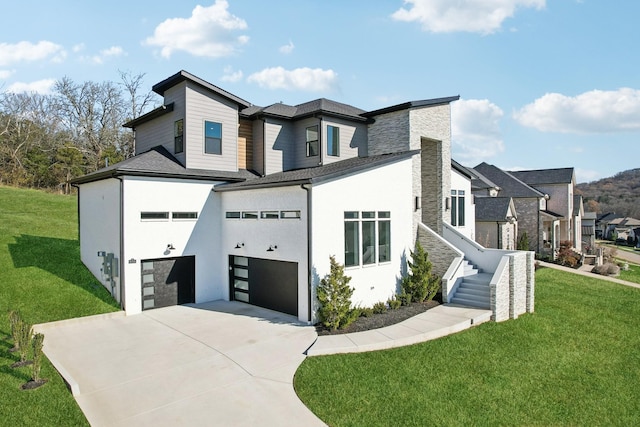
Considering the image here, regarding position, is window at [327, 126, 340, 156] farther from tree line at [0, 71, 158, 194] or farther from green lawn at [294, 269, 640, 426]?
tree line at [0, 71, 158, 194]

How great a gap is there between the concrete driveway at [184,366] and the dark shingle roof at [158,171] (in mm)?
4875

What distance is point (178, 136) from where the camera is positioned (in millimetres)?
15953

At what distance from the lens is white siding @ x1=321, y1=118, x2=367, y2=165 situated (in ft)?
55.2

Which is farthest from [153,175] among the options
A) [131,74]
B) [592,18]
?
[131,74]

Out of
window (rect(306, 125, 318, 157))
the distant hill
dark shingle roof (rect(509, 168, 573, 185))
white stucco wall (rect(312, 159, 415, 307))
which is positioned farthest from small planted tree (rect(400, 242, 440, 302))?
the distant hill

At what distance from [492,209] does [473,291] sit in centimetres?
1339

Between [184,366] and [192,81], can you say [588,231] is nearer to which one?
[192,81]

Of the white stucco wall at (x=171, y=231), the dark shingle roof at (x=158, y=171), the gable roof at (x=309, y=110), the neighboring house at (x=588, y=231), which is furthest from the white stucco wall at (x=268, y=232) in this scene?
the neighboring house at (x=588, y=231)

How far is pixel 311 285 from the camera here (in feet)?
37.5

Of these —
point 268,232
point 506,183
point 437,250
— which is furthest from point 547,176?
point 268,232

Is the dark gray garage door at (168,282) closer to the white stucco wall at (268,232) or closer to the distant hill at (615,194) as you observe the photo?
the white stucco wall at (268,232)

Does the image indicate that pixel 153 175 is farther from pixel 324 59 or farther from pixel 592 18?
pixel 592 18

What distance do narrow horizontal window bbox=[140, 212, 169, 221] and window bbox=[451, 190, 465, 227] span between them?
1325 centimetres

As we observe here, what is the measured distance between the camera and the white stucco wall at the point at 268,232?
38.5 ft
